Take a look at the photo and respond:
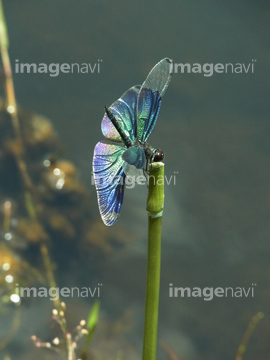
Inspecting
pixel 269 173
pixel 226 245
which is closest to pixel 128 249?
pixel 226 245

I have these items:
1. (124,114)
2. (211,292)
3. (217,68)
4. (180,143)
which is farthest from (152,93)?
(217,68)

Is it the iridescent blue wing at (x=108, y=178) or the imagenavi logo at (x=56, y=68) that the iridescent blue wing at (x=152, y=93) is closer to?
the iridescent blue wing at (x=108, y=178)

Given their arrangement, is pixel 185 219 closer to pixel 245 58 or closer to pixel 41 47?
pixel 245 58

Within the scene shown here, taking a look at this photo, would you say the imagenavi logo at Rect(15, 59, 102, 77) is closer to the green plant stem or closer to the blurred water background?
the blurred water background

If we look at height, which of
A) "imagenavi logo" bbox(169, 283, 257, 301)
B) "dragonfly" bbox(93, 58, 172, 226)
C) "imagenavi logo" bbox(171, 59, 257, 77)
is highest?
"imagenavi logo" bbox(171, 59, 257, 77)

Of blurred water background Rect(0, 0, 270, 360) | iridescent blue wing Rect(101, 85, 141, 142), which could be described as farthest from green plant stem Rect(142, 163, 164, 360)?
blurred water background Rect(0, 0, 270, 360)

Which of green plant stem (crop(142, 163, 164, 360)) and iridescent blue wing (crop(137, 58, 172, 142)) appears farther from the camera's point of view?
iridescent blue wing (crop(137, 58, 172, 142))

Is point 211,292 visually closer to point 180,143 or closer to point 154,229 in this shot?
point 180,143
